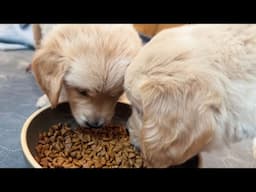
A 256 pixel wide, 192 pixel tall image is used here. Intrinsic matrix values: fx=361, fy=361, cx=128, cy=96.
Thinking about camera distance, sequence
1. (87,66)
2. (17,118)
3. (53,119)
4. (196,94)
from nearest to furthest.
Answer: (196,94), (87,66), (53,119), (17,118)

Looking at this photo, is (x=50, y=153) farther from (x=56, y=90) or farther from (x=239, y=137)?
(x=239, y=137)

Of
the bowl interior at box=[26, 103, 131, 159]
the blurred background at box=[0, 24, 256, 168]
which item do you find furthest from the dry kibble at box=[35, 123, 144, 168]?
the blurred background at box=[0, 24, 256, 168]

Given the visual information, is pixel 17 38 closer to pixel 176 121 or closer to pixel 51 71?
pixel 51 71

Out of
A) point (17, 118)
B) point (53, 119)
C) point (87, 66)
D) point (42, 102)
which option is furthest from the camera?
point (42, 102)

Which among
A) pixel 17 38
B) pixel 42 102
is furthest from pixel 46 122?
pixel 17 38

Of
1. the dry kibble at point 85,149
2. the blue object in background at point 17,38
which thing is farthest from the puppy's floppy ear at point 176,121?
the blue object in background at point 17,38

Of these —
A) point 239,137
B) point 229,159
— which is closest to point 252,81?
point 239,137

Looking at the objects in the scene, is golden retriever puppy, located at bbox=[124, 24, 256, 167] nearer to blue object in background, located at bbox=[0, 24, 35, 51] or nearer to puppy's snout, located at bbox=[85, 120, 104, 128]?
puppy's snout, located at bbox=[85, 120, 104, 128]
